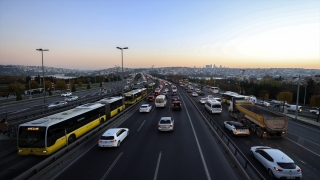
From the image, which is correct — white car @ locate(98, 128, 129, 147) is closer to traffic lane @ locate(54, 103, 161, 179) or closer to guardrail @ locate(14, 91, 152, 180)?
traffic lane @ locate(54, 103, 161, 179)

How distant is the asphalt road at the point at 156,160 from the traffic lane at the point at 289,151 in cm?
212

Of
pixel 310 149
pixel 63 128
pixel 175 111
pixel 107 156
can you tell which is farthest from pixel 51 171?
pixel 175 111

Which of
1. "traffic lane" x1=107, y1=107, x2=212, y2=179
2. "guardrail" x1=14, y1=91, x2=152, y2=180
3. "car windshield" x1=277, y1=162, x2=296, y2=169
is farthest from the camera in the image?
"traffic lane" x1=107, y1=107, x2=212, y2=179

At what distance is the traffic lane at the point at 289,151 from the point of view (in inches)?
478

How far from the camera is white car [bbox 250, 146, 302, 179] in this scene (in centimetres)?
1059

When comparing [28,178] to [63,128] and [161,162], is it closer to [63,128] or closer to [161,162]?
[63,128]

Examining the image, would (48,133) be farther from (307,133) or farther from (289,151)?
(307,133)

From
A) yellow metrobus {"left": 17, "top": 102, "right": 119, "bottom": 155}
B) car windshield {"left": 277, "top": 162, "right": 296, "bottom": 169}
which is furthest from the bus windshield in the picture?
car windshield {"left": 277, "top": 162, "right": 296, "bottom": 169}

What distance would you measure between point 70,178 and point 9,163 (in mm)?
→ 5480

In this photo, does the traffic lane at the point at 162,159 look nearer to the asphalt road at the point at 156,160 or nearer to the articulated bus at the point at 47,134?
the asphalt road at the point at 156,160

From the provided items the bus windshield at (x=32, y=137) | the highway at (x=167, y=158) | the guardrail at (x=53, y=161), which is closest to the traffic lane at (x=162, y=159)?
the highway at (x=167, y=158)

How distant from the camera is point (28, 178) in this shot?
10.1 metres

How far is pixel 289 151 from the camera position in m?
15.7

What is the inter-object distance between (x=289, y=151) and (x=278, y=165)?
613cm
